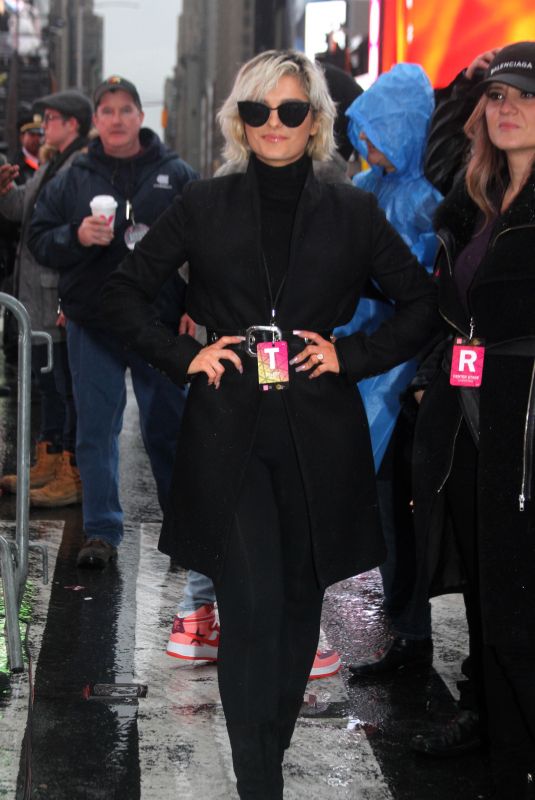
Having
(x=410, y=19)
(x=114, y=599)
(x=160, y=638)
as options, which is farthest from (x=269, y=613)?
(x=410, y=19)

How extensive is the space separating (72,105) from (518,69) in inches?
186

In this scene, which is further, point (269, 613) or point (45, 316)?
point (45, 316)

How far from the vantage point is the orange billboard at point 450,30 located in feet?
36.8

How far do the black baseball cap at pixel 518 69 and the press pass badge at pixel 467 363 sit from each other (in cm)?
73

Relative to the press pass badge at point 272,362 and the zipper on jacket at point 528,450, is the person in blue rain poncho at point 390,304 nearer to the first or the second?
the zipper on jacket at point 528,450

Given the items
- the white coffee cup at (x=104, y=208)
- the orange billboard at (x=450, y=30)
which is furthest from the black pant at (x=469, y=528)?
the orange billboard at (x=450, y=30)

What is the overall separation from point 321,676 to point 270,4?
65.3 meters

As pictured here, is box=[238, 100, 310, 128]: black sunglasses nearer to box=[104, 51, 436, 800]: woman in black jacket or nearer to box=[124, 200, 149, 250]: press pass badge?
box=[104, 51, 436, 800]: woman in black jacket

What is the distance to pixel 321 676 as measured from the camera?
4.84 meters

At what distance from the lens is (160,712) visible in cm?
441

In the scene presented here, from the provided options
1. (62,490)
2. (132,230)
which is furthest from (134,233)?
(62,490)

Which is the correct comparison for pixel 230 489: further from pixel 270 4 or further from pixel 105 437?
pixel 270 4

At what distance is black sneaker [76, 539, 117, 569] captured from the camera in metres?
6.29

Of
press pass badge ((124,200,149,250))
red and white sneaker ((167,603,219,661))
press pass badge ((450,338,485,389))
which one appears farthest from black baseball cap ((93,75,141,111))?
press pass badge ((450,338,485,389))
